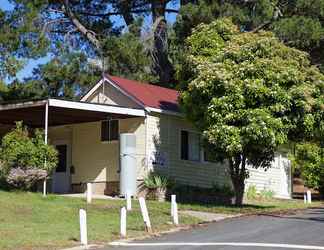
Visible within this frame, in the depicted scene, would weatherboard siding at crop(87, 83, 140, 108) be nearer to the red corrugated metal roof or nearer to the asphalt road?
the red corrugated metal roof

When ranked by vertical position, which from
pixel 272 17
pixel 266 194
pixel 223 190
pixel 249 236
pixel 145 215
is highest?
pixel 272 17

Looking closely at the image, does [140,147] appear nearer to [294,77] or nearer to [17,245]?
[294,77]

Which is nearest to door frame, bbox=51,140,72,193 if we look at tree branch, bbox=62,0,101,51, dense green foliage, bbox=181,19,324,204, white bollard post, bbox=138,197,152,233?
dense green foliage, bbox=181,19,324,204

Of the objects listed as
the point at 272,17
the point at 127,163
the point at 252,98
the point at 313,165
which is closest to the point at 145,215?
the point at 252,98

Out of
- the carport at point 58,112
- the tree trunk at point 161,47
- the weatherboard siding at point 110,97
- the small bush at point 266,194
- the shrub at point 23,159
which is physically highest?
the tree trunk at point 161,47

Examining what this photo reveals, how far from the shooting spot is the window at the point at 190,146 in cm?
2797

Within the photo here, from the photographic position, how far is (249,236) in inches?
615

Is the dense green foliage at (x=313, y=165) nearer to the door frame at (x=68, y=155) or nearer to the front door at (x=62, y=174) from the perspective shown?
the door frame at (x=68, y=155)

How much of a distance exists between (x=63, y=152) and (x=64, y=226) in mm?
12332

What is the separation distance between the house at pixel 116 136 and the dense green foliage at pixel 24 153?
167cm

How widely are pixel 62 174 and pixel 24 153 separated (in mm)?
6411

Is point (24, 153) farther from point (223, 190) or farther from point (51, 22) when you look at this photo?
point (51, 22)

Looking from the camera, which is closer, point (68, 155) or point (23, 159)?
point (23, 159)

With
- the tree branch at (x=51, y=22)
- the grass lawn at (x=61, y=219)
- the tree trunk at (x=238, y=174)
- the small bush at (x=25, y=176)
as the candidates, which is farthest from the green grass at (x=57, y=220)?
the tree branch at (x=51, y=22)
